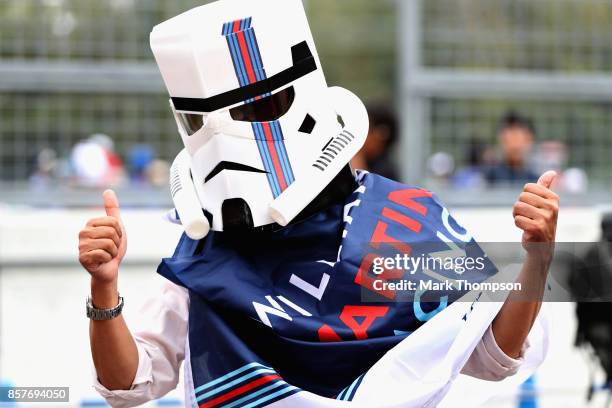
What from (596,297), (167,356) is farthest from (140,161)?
(167,356)

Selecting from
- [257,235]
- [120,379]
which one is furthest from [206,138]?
[120,379]

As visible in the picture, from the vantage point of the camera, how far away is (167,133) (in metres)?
6.18

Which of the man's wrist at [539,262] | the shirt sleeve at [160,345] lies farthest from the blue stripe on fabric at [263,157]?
the man's wrist at [539,262]

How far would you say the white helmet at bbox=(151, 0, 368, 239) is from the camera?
270cm

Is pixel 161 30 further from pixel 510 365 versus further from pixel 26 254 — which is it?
pixel 26 254

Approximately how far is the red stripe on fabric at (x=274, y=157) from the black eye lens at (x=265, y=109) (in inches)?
1.5

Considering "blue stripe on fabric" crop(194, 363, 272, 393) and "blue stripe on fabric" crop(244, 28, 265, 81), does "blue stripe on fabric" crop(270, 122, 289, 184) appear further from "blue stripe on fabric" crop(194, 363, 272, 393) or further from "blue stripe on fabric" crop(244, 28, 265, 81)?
"blue stripe on fabric" crop(194, 363, 272, 393)

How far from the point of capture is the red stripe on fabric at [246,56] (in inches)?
107

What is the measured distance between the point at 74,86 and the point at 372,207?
3.74 m

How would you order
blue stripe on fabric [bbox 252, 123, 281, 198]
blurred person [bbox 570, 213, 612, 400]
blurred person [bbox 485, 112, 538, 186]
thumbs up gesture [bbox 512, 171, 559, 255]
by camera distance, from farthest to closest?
blurred person [bbox 485, 112, 538, 186] < blurred person [bbox 570, 213, 612, 400] < blue stripe on fabric [bbox 252, 123, 281, 198] < thumbs up gesture [bbox 512, 171, 559, 255]

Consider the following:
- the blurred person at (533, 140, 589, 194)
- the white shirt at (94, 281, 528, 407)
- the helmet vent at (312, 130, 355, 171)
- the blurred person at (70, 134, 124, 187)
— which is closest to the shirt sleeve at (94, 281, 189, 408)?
the white shirt at (94, 281, 528, 407)

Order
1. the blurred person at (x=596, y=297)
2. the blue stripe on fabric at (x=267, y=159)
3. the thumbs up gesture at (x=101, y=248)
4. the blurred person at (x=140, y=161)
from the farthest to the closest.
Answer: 1. the blurred person at (x=140, y=161)
2. the blurred person at (x=596, y=297)
3. the blue stripe on fabric at (x=267, y=159)
4. the thumbs up gesture at (x=101, y=248)

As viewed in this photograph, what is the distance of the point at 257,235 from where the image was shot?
280cm

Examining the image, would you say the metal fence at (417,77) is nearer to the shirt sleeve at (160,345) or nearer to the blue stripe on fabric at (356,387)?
the shirt sleeve at (160,345)
